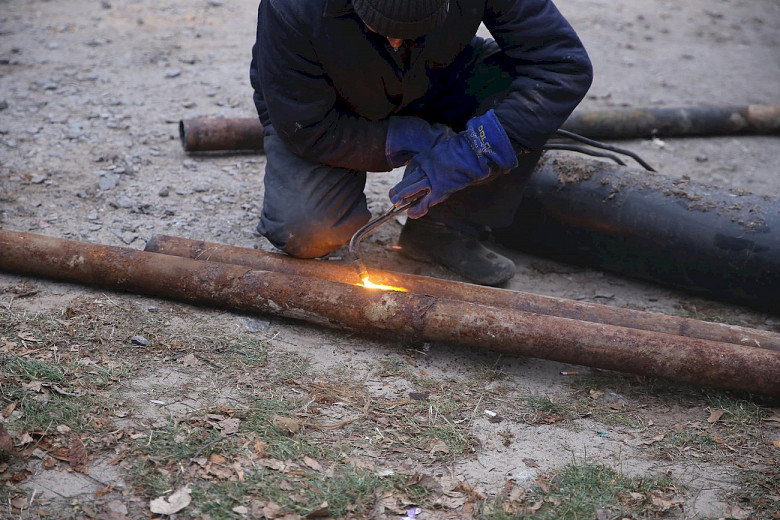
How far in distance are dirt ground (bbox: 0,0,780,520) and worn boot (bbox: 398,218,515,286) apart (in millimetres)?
96

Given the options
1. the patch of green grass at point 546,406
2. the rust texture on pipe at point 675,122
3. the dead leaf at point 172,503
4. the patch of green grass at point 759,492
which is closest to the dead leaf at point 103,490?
the dead leaf at point 172,503

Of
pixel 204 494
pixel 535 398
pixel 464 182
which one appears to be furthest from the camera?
pixel 464 182

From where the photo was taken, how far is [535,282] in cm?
350

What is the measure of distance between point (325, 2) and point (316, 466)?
1680 millimetres

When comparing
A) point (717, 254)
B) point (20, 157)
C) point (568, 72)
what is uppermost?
point (568, 72)

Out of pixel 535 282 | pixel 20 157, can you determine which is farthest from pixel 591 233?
pixel 20 157

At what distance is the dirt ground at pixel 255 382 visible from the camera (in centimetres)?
214

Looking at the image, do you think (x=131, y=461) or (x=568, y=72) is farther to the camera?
(x=568, y=72)

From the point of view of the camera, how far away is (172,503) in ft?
6.62

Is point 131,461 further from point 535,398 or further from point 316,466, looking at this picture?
point 535,398

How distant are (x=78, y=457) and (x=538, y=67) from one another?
2.24 meters

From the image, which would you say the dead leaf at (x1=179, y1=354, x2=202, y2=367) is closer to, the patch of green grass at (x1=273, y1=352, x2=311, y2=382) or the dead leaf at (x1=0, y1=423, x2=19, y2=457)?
the patch of green grass at (x1=273, y1=352, x2=311, y2=382)

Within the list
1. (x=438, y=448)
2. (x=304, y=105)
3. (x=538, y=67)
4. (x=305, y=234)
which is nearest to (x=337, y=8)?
(x=304, y=105)

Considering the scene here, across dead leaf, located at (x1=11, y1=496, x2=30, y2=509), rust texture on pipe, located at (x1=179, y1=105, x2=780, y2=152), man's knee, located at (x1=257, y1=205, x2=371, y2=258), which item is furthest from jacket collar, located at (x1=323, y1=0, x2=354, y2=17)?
dead leaf, located at (x1=11, y1=496, x2=30, y2=509)
